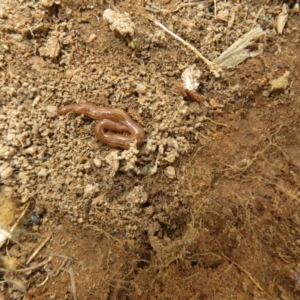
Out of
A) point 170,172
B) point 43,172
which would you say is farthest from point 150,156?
point 43,172

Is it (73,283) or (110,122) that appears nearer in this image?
(73,283)

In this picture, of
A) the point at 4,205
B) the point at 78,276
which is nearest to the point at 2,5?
the point at 4,205

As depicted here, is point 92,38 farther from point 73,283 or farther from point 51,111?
point 73,283

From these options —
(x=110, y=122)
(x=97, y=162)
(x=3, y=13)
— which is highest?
(x=3, y=13)

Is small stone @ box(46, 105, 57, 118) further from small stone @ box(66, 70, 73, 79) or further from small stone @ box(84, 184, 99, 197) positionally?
small stone @ box(84, 184, 99, 197)

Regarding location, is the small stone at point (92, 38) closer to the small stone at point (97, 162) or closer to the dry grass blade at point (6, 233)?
the small stone at point (97, 162)

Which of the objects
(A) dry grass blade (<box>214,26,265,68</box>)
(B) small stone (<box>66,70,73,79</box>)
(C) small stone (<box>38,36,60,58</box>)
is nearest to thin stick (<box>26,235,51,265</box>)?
(B) small stone (<box>66,70,73,79</box>)

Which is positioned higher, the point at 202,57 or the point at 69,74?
the point at 202,57
